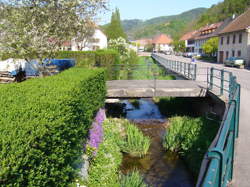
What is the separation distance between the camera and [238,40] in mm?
33438

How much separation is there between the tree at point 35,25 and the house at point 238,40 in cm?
2612

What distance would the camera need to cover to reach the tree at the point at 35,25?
1002 cm

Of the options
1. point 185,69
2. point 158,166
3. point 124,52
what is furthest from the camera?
point 124,52

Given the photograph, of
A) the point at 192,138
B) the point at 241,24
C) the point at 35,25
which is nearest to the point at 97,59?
the point at 35,25

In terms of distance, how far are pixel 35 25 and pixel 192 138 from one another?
7.96 m

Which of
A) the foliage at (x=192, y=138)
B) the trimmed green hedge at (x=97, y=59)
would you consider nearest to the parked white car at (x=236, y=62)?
the trimmed green hedge at (x=97, y=59)

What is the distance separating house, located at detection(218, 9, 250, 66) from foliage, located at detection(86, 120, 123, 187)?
26.8 meters

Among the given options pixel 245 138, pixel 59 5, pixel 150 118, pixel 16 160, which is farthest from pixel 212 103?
pixel 16 160

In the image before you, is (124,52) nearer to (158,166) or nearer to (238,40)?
(238,40)

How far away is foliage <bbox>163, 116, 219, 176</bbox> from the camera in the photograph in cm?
750

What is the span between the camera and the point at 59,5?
10.5 metres

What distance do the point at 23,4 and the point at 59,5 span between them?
Answer: 4.85 ft

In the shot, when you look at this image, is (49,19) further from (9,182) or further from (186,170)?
(9,182)

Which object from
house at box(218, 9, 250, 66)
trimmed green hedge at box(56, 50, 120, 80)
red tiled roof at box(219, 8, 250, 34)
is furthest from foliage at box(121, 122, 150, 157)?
red tiled roof at box(219, 8, 250, 34)
